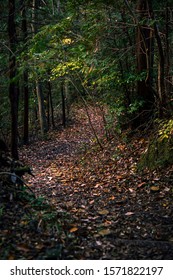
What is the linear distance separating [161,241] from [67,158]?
8.15m

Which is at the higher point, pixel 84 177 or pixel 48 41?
pixel 48 41

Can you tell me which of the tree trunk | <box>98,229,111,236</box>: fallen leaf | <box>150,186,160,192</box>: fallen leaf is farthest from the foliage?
Result: <box>98,229,111,236</box>: fallen leaf

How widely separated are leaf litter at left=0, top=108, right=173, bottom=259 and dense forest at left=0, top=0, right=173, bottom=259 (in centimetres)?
2

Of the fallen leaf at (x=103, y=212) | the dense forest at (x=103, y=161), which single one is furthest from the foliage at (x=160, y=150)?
the fallen leaf at (x=103, y=212)

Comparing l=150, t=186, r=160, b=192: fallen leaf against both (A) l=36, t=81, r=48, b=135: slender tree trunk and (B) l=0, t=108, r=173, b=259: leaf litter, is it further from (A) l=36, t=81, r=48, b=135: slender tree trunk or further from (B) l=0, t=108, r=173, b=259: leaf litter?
(A) l=36, t=81, r=48, b=135: slender tree trunk

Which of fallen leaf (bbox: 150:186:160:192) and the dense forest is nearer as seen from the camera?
the dense forest

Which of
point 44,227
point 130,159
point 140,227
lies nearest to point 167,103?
point 130,159

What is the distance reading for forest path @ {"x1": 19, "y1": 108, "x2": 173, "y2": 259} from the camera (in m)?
3.86

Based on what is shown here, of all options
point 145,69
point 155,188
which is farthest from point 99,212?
point 145,69

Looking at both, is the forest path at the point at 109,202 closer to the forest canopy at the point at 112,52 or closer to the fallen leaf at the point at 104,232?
the fallen leaf at the point at 104,232

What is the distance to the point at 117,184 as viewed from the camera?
7.14 m

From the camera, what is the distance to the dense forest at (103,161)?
159 inches

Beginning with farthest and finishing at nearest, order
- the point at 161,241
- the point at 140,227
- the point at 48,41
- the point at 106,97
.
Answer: the point at 106,97 < the point at 48,41 < the point at 140,227 < the point at 161,241
